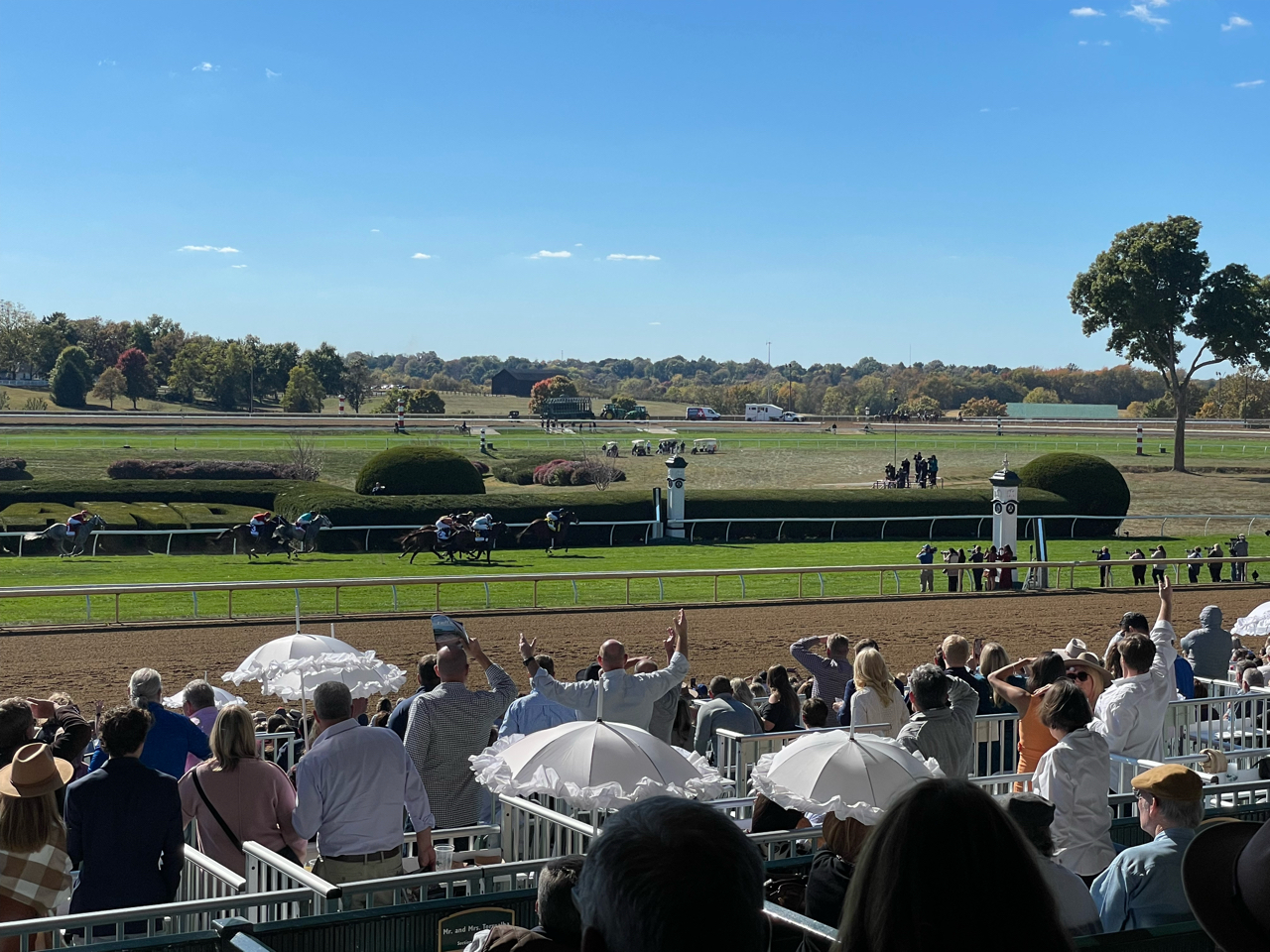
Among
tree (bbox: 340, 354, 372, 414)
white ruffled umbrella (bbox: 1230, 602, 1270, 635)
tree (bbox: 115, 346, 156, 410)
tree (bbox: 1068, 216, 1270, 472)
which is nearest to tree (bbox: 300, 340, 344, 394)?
tree (bbox: 340, 354, 372, 414)

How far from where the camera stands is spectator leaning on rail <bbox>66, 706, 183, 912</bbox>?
12.4ft

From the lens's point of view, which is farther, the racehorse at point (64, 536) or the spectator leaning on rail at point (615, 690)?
the racehorse at point (64, 536)

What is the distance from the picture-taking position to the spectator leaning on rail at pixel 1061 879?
129 inches

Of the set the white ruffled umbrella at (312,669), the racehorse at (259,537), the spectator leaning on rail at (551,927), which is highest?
the spectator leaning on rail at (551,927)

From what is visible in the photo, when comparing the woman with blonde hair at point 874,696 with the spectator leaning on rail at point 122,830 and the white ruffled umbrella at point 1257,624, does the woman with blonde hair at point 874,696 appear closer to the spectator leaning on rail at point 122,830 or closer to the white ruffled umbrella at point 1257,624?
the spectator leaning on rail at point 122,830

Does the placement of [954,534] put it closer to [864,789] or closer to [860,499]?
[860,499]

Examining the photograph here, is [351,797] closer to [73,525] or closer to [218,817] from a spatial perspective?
[218,817]

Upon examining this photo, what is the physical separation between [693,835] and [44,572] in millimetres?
19721

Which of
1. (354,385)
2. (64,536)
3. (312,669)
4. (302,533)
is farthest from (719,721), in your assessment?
(354,385)

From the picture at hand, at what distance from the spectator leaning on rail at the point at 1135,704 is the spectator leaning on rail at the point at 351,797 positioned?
317 centimetres

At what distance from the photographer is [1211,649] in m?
9.38

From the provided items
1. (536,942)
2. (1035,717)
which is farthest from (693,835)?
(1035,717)

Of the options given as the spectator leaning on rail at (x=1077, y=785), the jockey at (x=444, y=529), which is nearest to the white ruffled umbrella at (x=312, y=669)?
the spectator leaning on rail at (x=1077, y=785)

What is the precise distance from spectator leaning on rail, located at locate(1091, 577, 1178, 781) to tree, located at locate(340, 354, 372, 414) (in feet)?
239
